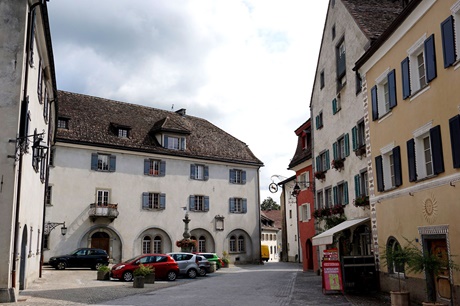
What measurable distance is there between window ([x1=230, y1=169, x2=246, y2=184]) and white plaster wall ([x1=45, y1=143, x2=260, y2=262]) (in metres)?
0.47

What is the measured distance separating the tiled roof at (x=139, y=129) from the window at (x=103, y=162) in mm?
929

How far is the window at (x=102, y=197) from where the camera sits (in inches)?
1576

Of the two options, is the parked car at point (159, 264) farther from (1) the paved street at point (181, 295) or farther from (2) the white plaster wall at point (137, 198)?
(2) the white plaster wall at point (137, 198)

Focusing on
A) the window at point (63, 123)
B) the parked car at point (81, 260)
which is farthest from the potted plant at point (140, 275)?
the window at point (63, 123)

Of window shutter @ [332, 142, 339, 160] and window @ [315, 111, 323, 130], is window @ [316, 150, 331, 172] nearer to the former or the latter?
window shutter @ [332, 142, 339, 160]

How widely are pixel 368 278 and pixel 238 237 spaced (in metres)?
28.9

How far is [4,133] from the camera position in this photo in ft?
53.4

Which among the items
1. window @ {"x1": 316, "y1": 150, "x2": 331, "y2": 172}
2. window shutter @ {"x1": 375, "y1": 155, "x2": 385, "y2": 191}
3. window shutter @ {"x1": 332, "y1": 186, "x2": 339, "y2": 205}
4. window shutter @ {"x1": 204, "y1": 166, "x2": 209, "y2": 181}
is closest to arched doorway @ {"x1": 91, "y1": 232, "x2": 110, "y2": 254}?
window shutter @ {"x1": 204, "y1": 166, "x2": 209, "y2": 181}

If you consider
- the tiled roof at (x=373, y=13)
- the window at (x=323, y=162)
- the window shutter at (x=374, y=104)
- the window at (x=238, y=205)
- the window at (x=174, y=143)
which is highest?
the tiled roof at (x=373, y=13)

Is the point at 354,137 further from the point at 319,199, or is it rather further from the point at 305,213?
the point at 305,213

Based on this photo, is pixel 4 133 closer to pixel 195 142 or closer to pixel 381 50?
pixel 381 50

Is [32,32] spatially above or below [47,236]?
above

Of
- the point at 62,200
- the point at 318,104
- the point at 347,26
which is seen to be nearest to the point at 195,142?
the point at 62,200

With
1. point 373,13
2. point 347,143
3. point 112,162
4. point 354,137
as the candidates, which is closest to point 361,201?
point 354,137
